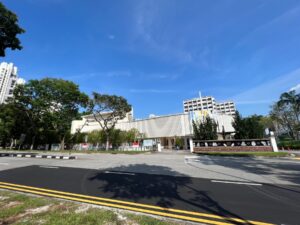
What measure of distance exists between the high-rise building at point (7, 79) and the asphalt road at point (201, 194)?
4313 inches

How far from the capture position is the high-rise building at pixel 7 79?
92.5m

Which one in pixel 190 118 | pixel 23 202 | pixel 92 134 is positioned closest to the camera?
pixel 23 202

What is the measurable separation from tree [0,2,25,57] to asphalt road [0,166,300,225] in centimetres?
1324

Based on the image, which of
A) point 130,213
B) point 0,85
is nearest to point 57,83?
point 130,213

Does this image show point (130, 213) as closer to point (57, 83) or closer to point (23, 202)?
point (23, 202)

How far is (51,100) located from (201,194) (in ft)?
116

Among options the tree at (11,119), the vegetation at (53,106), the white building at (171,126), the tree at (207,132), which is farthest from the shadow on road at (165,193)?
the tree at (11,119)

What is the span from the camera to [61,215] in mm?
4000

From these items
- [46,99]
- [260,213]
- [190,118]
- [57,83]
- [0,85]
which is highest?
[0,85]

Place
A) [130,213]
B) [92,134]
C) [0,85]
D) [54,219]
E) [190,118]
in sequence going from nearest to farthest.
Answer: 1. [54,219]
2. [130,213]
3. [190,118]
4. [92,134]
5. [0,85]

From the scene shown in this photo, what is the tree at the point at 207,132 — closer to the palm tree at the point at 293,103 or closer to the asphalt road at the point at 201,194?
the asphalt road at the point at 201,194

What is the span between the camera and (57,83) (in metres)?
33.2

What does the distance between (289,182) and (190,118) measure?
29511 mm

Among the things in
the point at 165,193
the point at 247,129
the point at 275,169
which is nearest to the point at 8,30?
the point at 165,193
